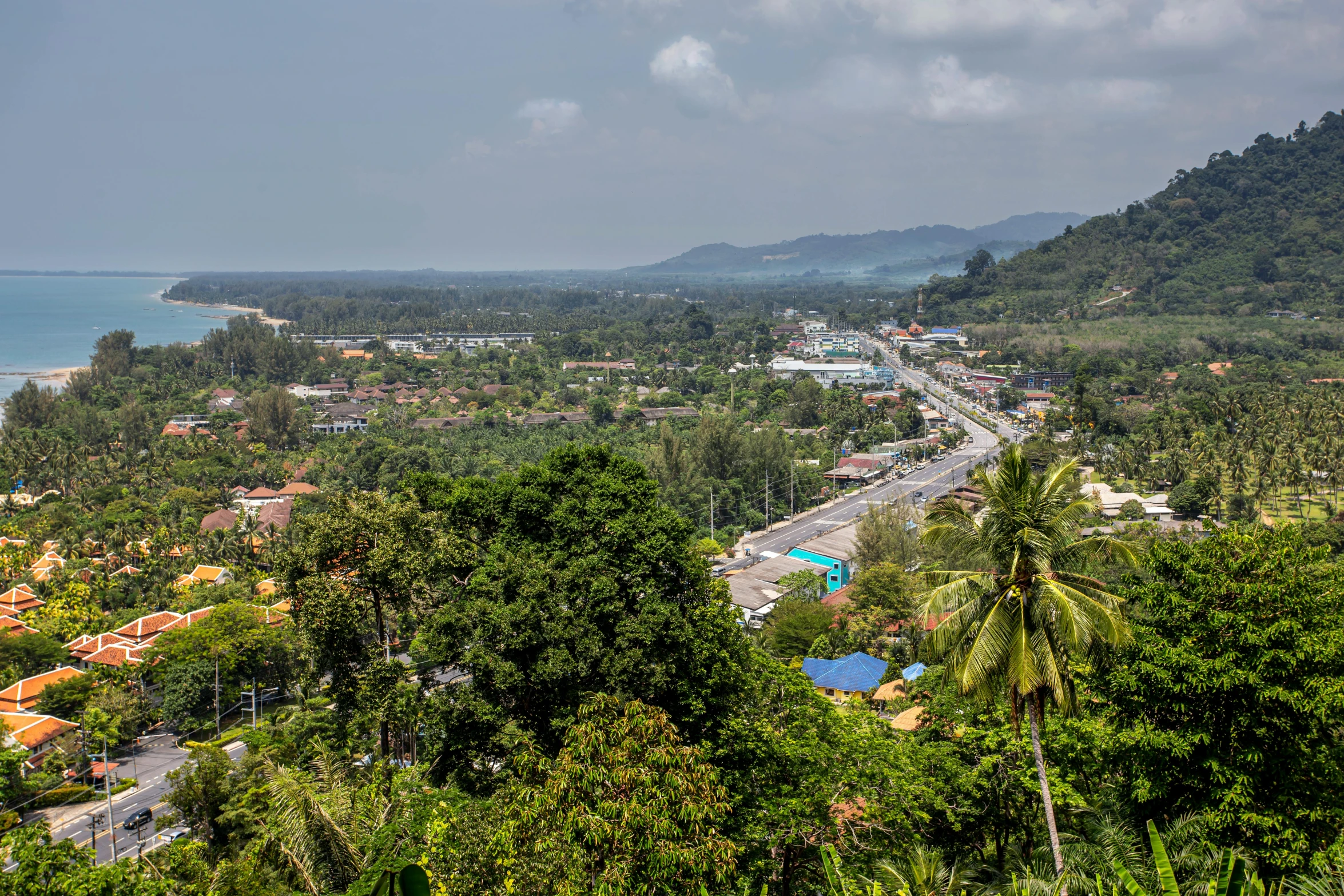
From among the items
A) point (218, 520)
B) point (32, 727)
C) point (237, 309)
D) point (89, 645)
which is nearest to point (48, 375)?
point (218, 520)

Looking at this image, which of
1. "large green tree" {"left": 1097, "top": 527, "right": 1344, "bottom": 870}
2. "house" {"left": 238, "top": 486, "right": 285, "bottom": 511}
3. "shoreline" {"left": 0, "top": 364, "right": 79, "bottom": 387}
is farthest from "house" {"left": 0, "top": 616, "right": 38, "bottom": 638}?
"shoreline" {"left": 0, "top": 364, "right": 79, "bottom": 387}

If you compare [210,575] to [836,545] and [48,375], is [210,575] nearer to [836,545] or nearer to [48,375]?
[836,545]

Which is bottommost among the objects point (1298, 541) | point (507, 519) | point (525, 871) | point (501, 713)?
point (501, 713)

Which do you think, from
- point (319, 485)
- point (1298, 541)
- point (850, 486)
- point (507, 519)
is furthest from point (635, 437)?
point (1298, 541)

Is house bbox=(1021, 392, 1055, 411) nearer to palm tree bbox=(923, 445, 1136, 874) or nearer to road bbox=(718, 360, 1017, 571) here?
road bbox=(718, 360, 1017, 571)

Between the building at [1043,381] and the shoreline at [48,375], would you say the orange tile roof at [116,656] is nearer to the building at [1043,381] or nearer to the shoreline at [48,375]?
the building at [1043,381]

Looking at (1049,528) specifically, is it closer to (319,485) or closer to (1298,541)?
(1298,541)
